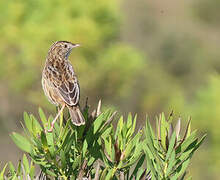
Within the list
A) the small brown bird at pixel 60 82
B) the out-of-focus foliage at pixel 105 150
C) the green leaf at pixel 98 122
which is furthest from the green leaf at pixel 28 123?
the small brown bird at pixel 60 82

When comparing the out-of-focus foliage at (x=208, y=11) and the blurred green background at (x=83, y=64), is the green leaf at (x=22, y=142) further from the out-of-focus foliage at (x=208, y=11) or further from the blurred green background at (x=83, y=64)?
the out-of-focus foliage at (x=208, y=11)

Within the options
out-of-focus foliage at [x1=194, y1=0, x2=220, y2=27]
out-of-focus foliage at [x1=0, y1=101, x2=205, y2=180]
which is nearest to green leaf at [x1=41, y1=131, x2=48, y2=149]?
out-of-focus foliage at [x1=0, y1=101, x2=205, y2=180]

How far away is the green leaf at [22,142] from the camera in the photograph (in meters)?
1.81

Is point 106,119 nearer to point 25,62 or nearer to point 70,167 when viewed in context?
point 70,167

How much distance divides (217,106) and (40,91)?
7.34 metres

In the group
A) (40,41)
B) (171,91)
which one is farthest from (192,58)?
(40,41)

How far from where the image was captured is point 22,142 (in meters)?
1.82

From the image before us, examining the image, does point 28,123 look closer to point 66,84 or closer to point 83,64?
point 66,84

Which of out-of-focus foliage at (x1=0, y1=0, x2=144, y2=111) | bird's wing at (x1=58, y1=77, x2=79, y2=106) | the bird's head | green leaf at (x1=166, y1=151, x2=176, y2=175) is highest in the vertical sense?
out-of-focus foliage at (x1=0, y1=0, x2=144, y2=111)

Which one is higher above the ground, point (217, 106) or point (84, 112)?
point (217, 106)

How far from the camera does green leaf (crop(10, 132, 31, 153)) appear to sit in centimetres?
181

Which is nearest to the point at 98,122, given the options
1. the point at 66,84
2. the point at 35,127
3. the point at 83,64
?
the point at 35,127

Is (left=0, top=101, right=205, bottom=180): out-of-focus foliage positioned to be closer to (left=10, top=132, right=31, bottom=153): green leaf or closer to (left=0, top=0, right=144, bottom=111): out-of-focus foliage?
(left=10, top=132, right=31, bottom=153): green leaf

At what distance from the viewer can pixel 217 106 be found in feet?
67.9
